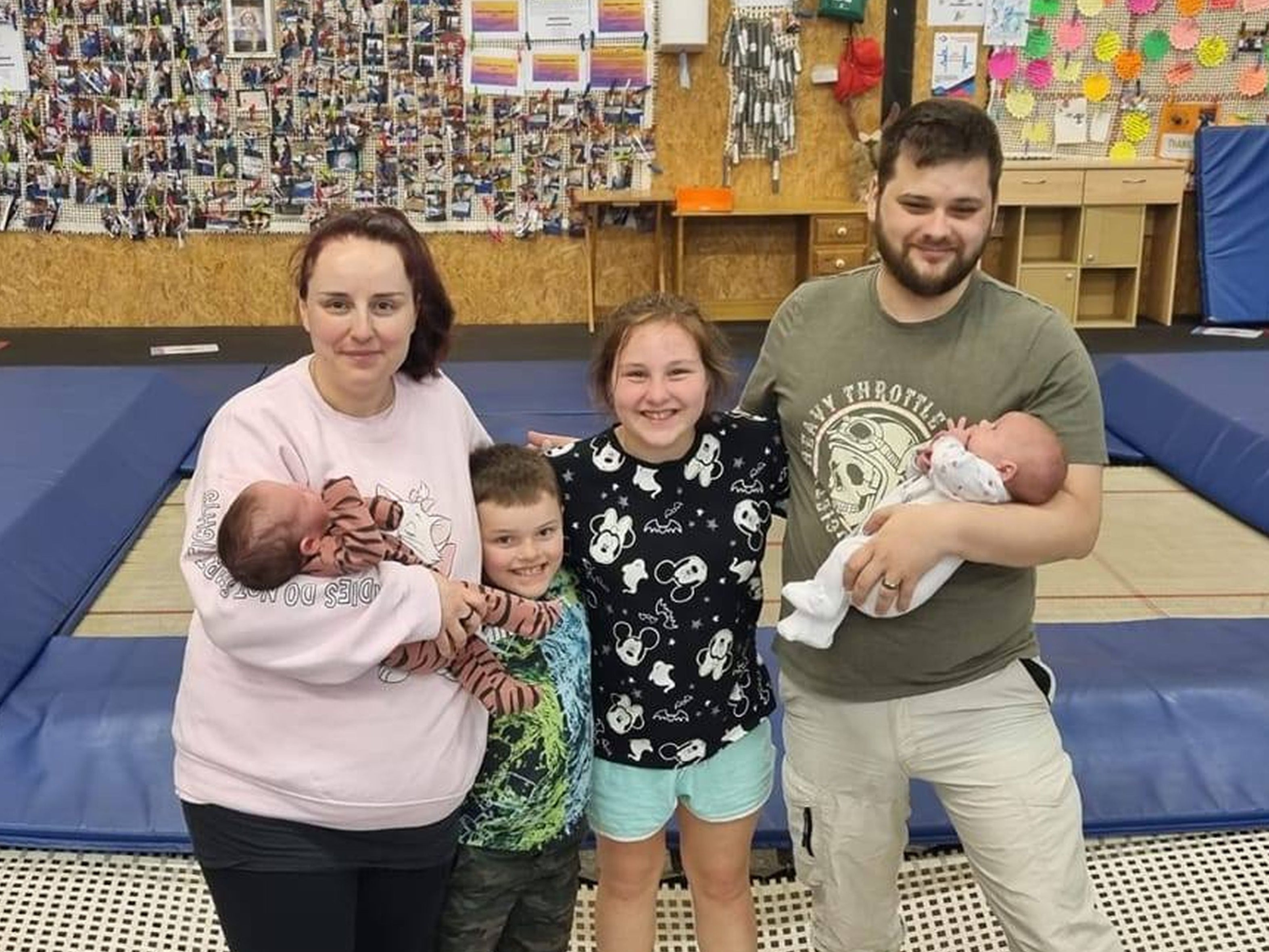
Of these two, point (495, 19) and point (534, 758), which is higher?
point (495, 19)

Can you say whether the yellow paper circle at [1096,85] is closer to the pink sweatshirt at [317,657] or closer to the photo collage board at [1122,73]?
the photo collage board at [1122,73]

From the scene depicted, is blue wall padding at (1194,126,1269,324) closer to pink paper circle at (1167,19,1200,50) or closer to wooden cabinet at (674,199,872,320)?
pink paper circle at (1167,19,1200,50)

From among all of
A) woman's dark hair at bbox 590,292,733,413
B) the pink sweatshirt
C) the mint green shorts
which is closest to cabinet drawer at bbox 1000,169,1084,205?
woman's dark hair at bbox 590,292,733,413

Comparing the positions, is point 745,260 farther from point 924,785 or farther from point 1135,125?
point 924,785

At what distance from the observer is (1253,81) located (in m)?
6.52

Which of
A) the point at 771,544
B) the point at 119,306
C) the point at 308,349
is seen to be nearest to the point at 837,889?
the point at 771,544

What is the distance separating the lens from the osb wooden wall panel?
6.58 meters

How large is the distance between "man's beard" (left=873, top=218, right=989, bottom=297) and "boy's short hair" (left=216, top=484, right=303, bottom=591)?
2.84 feet

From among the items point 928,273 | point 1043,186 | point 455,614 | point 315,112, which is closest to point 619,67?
point 315,112

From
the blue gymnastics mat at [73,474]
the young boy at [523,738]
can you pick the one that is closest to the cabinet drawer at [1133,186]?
the blue gymnastics mat at [73,474]

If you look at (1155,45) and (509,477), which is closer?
(509,477)

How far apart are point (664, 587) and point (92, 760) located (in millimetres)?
1376

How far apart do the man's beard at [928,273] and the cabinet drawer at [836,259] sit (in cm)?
A: 480

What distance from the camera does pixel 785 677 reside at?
1831 mm
